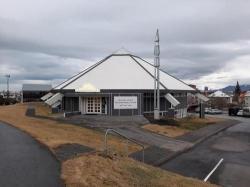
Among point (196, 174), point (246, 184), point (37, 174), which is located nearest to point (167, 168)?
point (196, 174)

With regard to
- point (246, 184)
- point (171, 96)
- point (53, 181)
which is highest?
point (171, 96)

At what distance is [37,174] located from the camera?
12000 mm

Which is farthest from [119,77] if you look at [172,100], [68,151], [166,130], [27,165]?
[27,165]

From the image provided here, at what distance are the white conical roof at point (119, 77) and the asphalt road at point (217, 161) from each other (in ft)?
51.4

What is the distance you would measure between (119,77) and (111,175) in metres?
33.0

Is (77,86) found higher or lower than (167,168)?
higher

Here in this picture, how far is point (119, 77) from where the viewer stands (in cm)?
4553

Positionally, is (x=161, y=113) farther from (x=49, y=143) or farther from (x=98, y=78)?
(x=49, y=143)

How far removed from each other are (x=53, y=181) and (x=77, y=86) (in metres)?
33.9

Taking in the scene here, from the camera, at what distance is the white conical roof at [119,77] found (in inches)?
1722

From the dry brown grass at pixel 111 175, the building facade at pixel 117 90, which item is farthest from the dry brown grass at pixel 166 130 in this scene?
the dry brown grass at pixel 111 175

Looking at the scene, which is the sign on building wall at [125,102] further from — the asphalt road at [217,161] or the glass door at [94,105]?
the asphalt road at [217,161]

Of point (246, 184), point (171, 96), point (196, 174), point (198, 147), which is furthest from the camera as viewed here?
point (171, 96)

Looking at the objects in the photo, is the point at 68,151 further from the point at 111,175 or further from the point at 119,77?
the point at 119,77
